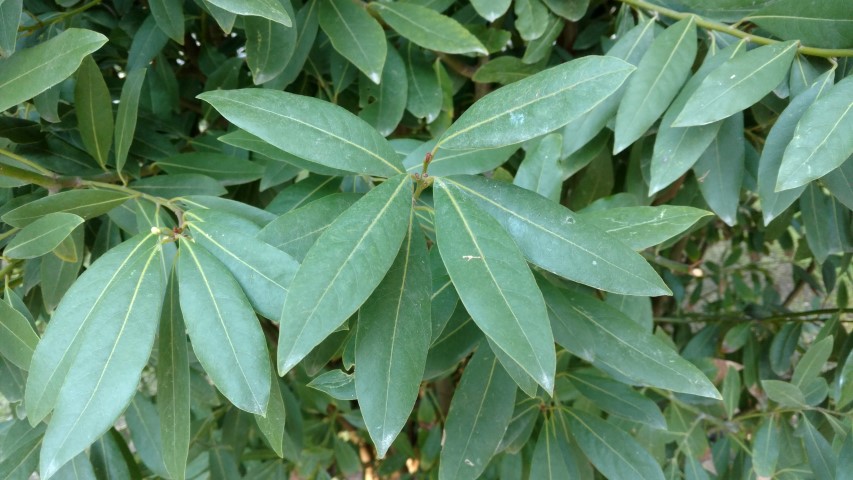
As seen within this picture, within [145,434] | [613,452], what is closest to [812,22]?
[613,452]

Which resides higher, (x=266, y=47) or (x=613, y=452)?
(x=266, y=47)

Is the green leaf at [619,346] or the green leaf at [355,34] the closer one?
the green leaf at [619,346]

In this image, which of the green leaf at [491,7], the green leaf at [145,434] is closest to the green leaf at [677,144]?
the green leaf at [491,7]

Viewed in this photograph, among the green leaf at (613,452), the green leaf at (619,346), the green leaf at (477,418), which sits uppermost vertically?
the green leaf at (619,346)

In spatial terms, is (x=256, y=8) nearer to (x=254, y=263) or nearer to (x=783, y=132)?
(x=254, y=263)

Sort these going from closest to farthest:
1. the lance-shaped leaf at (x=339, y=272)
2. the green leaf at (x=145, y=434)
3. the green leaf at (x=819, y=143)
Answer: the lance-shaped leaf at (x=339, y=272)
the green leaf at (x=819, y=143)
the green leaf at (x=145, y=434)

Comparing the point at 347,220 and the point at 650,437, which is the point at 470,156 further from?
the point at 650,437

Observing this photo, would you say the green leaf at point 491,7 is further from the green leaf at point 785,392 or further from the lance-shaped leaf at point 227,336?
the green leaf at point 785,392
